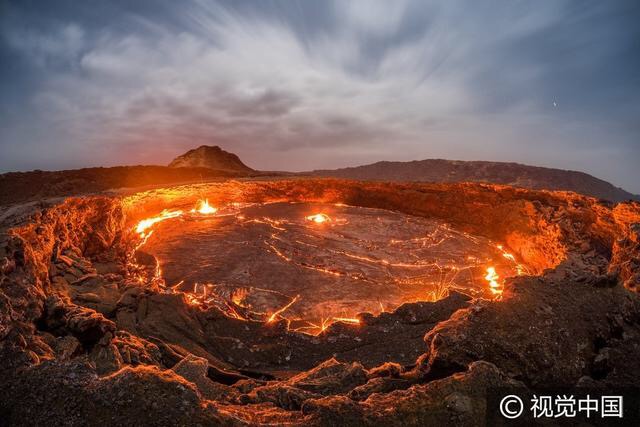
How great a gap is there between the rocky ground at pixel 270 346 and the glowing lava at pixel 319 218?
6.07 meters

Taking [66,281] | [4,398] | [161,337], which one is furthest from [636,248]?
[66,281]

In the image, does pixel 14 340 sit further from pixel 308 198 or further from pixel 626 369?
pixel 308 198

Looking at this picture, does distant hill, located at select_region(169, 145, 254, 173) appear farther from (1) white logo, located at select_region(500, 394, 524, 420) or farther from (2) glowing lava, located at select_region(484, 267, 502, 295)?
(1) white logo, located at select_region(500, 394, 524, 420)

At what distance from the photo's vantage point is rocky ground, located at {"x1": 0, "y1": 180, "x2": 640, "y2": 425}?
6.70 ft

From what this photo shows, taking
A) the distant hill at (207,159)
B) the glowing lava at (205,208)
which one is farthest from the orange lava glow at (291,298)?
the distant hill at (207,159)

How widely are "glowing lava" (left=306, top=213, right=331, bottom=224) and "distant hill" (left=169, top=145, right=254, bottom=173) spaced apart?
15535 mm

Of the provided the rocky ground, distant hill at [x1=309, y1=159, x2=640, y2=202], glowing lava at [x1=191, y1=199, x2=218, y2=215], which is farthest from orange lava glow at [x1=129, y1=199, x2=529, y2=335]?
distant hill at [x1=309, y1=159, x2=640, y2=202]

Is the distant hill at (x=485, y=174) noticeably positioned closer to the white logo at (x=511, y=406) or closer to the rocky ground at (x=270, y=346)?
the rocky ground at (x=270, y=346)

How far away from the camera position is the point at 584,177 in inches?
717

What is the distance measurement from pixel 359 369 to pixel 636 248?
639cm

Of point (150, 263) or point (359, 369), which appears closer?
point (359, 369)

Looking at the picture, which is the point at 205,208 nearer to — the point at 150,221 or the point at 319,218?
the point at 150,221

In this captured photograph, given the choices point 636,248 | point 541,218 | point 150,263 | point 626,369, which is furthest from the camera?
point 541,218

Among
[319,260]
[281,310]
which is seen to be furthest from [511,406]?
[319,260]
